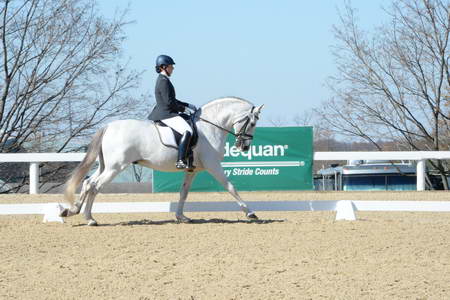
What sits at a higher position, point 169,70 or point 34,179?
point 169,70

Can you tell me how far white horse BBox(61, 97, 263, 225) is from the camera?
10.3 meters

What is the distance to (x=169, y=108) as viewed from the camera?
10.4 m

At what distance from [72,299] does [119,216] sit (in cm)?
685

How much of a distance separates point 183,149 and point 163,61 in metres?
1.39

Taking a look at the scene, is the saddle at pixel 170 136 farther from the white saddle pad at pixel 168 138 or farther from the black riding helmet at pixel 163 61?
the black riding helmet at pixel 163 61

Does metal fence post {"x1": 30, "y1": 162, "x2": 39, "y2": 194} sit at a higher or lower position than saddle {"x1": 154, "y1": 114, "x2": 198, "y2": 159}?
lower

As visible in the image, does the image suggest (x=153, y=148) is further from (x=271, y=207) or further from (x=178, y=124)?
(x=271, y=207)

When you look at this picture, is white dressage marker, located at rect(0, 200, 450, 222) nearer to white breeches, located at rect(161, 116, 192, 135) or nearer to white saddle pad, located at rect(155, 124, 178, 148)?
white saddle pad, located at rect(155, 124, 178, 148)

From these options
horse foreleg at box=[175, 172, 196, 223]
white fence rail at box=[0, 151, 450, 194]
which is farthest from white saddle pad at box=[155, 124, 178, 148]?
white fence rail at box=[0, 151, 450, 194]

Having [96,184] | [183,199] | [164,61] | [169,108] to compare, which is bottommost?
[183,199]

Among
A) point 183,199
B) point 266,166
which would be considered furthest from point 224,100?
point 266,166

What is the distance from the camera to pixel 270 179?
18266 mm

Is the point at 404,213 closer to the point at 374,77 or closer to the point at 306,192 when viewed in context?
the point at 306,192

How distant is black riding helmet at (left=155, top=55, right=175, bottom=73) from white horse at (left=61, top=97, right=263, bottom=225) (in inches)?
33.9
